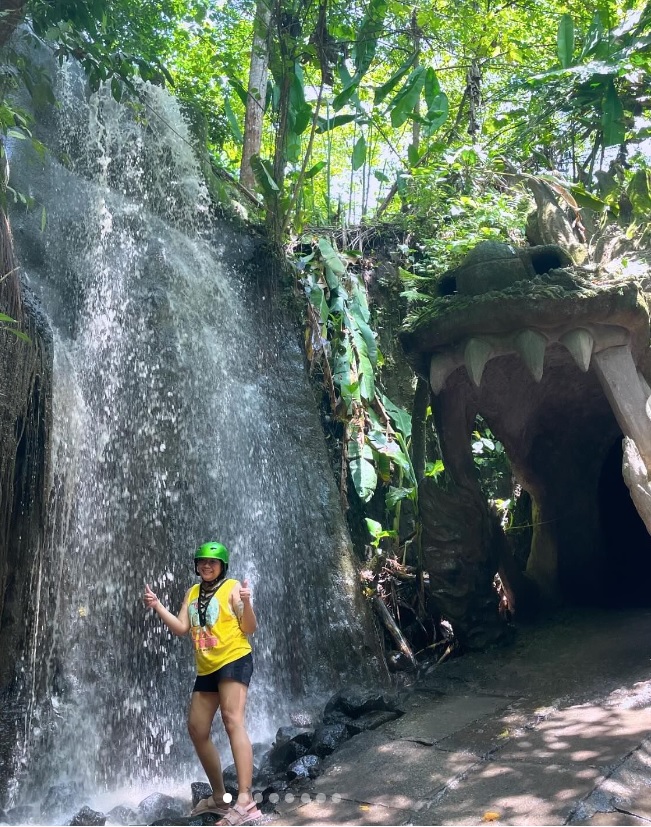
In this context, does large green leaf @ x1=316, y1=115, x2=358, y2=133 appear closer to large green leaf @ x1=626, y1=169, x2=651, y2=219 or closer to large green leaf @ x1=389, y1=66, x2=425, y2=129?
large green leaf @ x1=389, y1=66, x2=425, y2=129

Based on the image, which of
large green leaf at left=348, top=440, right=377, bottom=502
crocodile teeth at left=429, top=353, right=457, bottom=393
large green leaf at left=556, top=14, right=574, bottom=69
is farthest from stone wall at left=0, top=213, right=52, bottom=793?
large green leaf at left=556, top=14, right=574, bottom=69

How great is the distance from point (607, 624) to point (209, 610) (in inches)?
138

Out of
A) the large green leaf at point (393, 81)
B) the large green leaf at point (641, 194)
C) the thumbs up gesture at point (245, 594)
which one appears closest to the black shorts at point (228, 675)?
the thumbs up gesture at point (245, 594)

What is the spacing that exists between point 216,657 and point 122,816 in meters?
1.06

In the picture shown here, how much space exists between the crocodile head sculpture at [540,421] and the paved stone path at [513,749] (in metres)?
0.84

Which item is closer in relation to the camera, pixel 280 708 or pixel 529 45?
pixel 280 708

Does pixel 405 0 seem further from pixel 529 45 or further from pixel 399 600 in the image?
pixel 399 600

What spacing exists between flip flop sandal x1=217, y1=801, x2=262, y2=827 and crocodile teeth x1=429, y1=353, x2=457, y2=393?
9.08ft

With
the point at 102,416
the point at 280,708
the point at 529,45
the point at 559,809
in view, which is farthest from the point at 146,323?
the point at 529,45

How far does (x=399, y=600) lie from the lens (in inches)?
265

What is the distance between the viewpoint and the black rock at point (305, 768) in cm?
358

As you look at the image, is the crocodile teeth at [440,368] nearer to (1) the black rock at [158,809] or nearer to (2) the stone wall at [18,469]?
(2) the stone wall at [18,469]

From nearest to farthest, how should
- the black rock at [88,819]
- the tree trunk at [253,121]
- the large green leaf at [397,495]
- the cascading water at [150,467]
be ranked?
1. the black rock at [88,819]
2. the cascading water at [150,467]
3. the large green leaf at [397,495]
4. the tree trunk at [253,121]

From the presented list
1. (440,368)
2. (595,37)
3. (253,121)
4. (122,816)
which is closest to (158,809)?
(122,816)
